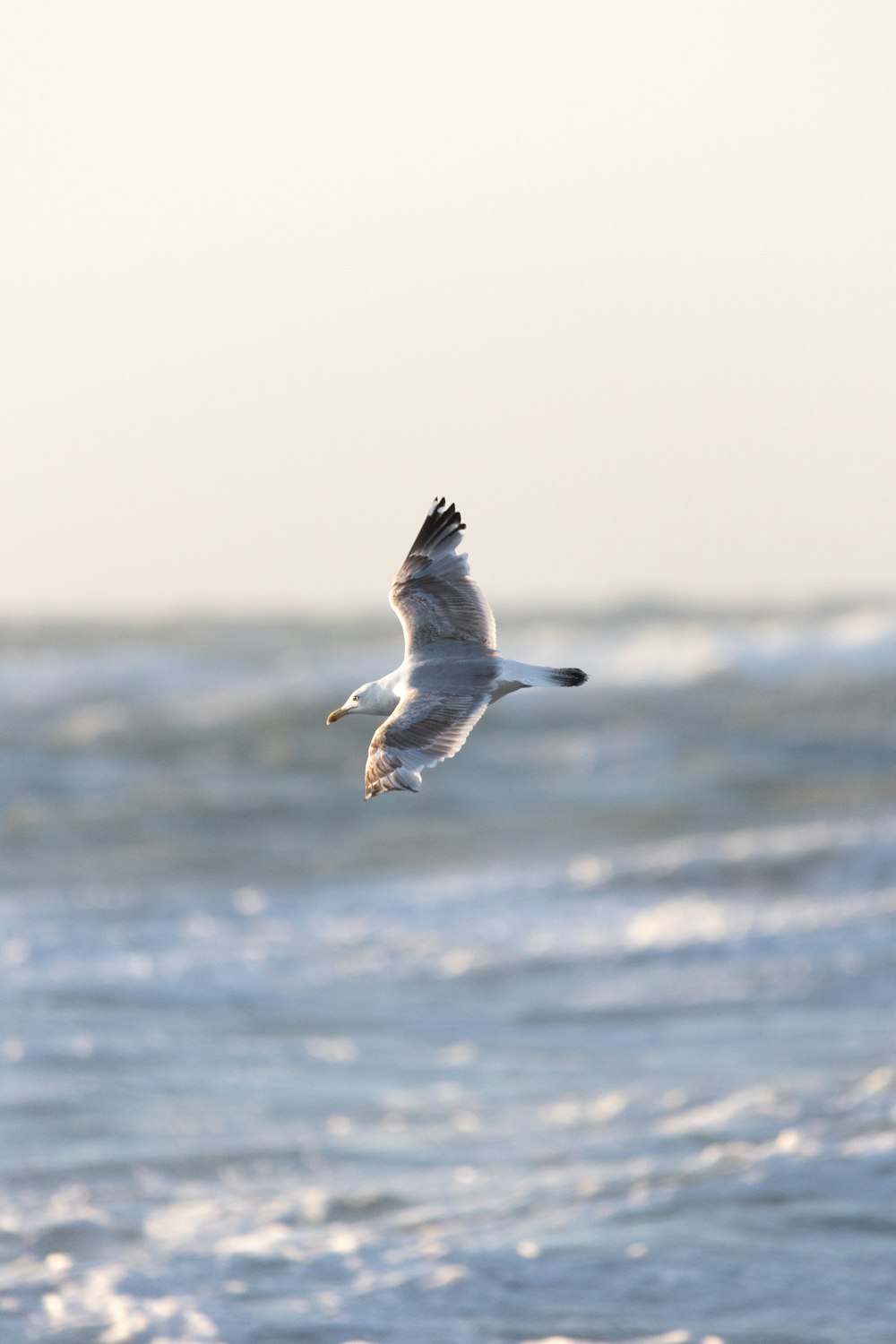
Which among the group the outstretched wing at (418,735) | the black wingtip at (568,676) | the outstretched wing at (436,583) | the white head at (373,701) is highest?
the outstretched wing at (436,583)

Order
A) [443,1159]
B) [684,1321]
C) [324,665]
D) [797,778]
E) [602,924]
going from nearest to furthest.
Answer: [684,1321] → [443,1159] → [602,924] → [797,778] → [324,665]

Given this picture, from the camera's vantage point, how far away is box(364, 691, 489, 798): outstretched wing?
2.92 meters

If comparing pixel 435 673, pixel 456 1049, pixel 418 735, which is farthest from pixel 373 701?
pixel 456 1049

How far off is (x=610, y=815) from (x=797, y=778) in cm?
233

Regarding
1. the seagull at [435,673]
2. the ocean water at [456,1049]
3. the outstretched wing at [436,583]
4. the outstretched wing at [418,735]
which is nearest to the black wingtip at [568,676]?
the seagull at [435,673]

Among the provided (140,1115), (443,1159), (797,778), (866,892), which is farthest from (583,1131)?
(797,778)

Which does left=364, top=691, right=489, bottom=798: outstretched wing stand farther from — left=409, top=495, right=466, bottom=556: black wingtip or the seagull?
left=409, top=495, right=466, bottom=556: black wingtip

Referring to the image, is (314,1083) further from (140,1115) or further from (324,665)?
(324,665)

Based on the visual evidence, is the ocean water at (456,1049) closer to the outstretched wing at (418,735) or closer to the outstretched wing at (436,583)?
the outstretched wing at (436,583)

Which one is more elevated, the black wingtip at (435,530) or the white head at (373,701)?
the black wingtip at (435,530)

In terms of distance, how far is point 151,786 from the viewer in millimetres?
18250

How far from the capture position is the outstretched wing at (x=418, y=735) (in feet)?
9.59

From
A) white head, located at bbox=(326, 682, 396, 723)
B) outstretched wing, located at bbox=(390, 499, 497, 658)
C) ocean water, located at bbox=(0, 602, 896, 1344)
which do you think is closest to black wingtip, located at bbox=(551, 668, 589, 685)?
white head, located at bbox=(326, 682, 396, 723)

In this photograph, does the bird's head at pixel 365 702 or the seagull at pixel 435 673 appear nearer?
the seagull at pixel 435 673
